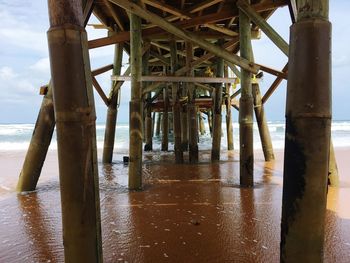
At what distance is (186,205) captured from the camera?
4703mm

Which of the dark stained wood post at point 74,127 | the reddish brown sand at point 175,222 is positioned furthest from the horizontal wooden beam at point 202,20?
the dark stained wood post at point 74,127

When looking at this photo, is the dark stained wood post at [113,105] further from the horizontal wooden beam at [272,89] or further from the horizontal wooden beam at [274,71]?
the horizontal wooden beam at [272,89]

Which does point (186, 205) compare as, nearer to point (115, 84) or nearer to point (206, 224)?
point (206, 224)

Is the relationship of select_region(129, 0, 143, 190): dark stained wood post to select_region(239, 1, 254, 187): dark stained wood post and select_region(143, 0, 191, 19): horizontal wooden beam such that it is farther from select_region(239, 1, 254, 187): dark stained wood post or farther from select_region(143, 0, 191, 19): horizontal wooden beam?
select_region(239, 1, 254, 187): dark stained wood post

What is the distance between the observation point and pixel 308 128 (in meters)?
1.86

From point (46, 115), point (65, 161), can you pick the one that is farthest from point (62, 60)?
point (46, 115)

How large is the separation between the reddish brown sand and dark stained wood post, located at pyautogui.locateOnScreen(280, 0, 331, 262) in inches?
43.2

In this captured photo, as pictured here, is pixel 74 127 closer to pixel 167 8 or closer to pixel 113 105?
pixel 167 8

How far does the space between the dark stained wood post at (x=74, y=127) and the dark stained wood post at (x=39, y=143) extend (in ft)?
11.0

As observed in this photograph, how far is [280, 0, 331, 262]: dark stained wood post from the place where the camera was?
1840mm

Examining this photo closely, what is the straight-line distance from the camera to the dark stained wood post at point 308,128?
1.84 meters

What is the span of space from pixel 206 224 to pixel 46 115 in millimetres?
2975

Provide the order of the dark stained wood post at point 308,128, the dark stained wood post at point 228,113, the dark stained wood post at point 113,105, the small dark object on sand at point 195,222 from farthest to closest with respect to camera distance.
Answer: the dark stained wood post at point 228,113
the dark stained wood post at point 113,105
the small dark object on sand at point 195,222
the dark stained wood post at point 308,128

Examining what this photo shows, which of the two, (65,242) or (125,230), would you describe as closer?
(65,242)
